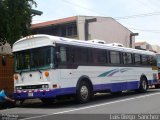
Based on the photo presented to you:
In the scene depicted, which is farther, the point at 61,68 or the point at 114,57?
the point at 114,57

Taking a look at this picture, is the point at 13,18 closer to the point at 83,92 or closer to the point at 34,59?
the point at 34,59

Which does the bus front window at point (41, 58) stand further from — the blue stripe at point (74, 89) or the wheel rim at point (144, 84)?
the wheel rim at point (144, 84)

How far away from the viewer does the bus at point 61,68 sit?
14.9 m

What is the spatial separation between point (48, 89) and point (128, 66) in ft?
24.4

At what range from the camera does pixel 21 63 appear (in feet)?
52.5

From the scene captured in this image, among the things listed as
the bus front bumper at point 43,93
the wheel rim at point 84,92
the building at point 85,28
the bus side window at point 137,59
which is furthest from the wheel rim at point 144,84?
the building at point 85,28

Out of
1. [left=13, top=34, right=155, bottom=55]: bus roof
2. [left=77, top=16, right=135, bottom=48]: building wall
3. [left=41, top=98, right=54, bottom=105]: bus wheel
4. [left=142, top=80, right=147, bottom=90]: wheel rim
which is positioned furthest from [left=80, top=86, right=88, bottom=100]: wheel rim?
[left=77, top=16, right=135, bottom=48]: building wall

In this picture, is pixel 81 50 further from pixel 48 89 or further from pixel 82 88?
pixel 48 89

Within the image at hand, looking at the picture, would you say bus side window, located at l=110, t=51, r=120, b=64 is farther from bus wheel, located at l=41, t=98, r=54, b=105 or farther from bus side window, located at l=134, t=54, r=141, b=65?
bus wheel, located at l=41, t=98, r=54, b=105

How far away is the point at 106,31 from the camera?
47.2 meters

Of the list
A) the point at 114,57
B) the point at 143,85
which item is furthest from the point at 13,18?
the point at 143,85

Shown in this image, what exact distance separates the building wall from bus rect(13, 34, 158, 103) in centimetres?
2262

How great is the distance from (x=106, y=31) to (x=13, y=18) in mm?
29862

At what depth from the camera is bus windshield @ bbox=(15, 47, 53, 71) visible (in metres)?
15.0
